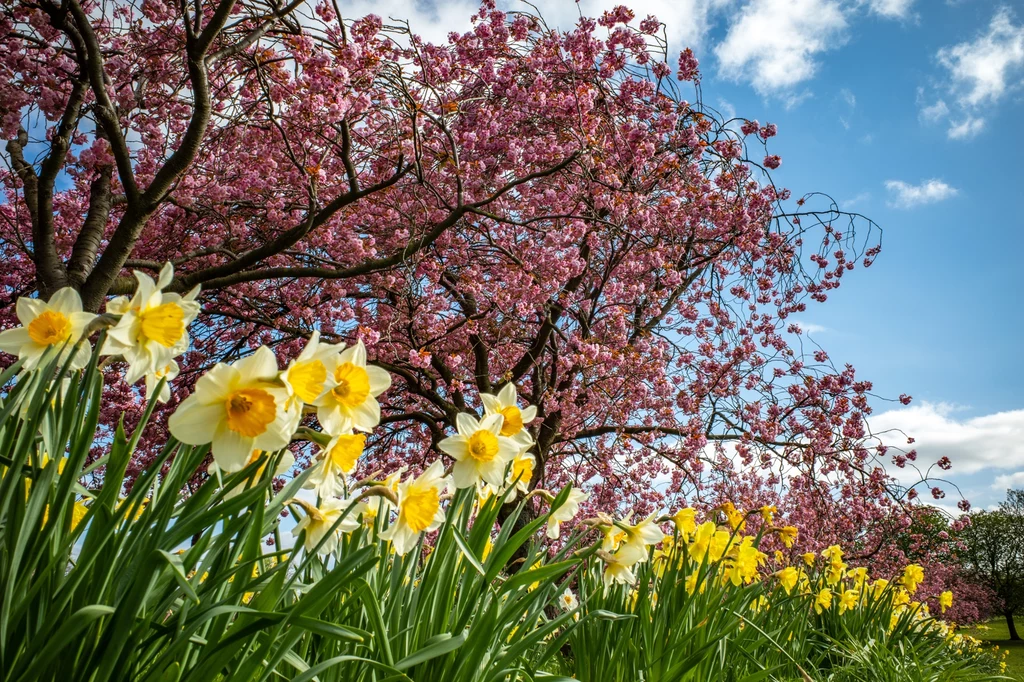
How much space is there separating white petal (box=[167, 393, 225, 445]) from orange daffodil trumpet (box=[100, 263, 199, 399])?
0.65 feet

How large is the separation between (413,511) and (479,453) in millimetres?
191

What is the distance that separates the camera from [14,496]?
3.71 ft

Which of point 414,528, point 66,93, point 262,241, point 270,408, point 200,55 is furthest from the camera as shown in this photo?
point 262,241

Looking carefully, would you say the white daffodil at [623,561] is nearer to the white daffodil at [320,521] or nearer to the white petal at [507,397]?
the white petal at [507,397]

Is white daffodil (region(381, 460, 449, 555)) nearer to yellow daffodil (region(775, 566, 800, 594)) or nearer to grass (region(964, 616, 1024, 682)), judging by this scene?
yellow daffodil (region(775, 566, 800, 594))

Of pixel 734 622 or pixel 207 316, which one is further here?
pixel 207 316

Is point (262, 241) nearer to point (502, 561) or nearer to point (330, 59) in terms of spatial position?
point (330, 59)

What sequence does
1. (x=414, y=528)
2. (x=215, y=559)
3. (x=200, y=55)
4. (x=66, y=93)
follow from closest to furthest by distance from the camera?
(x=215, y=559) → (x=414, y=528) → (x=200, y=55) → (x=66, y=93)

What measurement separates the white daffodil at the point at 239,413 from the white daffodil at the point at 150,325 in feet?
0.67

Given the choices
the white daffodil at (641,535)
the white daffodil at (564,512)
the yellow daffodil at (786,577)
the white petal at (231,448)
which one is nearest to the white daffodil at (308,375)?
the white petal at (231,448)

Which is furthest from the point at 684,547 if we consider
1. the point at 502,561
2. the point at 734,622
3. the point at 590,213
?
the point at 590,213

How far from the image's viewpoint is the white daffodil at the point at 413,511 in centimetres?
152

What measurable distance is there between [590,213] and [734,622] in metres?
6.17

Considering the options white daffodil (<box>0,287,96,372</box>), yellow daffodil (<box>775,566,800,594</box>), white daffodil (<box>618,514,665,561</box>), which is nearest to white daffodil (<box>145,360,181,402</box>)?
white daffodil (<box>0,287,96,372</box>)
